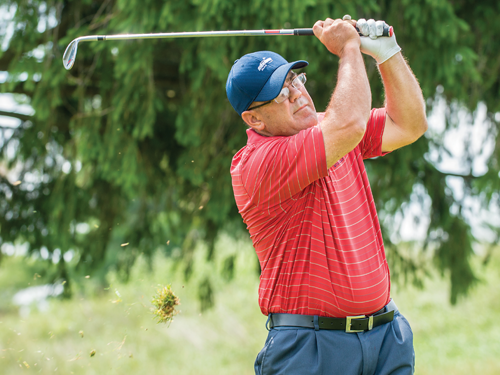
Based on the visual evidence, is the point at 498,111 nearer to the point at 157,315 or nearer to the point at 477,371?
the point at 157,315

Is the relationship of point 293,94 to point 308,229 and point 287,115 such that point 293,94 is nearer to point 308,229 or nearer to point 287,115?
point 287,115

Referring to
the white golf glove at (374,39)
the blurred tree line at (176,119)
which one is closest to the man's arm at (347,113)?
the white golf glove at (374,39)

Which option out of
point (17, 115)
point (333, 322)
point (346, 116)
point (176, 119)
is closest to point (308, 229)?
point (333, 322)

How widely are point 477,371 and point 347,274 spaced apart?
30.9 ft

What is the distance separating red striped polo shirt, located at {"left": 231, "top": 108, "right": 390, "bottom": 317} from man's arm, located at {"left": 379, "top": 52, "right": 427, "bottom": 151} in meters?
0.45

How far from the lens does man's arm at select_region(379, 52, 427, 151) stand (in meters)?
2.40

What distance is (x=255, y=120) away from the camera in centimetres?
234

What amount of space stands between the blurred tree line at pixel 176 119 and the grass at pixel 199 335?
152 inches

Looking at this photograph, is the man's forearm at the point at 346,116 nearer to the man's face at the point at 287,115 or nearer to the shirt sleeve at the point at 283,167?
the shirt sleeve at the point at 283,167

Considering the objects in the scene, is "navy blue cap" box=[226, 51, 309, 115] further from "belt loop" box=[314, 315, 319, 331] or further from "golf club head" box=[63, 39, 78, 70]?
"golf club head" box=[63, 39, 78, 70]

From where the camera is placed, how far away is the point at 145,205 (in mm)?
6797

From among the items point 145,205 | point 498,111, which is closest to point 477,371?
point 498,111

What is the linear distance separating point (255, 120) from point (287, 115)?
0.55ft

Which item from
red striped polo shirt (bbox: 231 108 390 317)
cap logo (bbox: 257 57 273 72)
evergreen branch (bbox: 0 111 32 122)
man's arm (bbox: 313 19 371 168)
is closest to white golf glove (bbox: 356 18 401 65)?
man's arm (bbox: 313 19 371 168)
